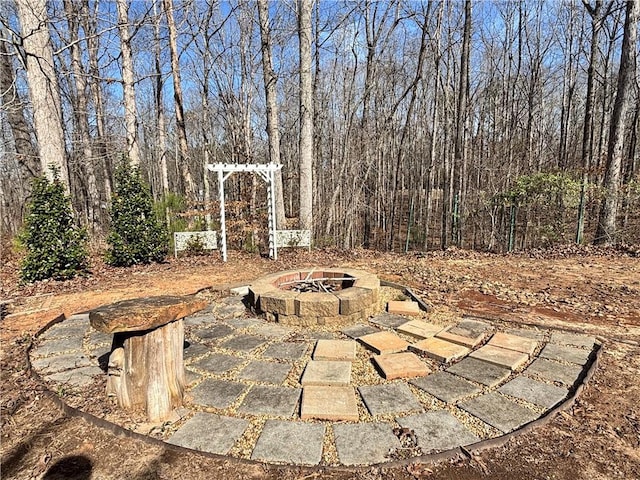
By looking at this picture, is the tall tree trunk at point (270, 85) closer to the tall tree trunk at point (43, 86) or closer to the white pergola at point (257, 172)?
the white pergola at point (257, 172)

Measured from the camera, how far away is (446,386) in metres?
2.35

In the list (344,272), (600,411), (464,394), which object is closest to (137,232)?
(344,272)

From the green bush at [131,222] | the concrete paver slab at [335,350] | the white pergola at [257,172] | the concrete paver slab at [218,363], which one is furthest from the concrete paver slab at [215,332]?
the green bush at [131,222]

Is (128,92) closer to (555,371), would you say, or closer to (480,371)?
(480,371)

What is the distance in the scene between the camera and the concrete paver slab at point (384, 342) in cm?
288

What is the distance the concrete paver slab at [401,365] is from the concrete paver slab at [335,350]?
0.22m

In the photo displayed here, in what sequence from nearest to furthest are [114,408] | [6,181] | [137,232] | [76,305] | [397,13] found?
[114,408] < [76,305] < [137,232] < [397,13] < [6,181]

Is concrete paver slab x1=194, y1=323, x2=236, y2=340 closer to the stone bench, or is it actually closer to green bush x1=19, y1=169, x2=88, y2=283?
the stone bench

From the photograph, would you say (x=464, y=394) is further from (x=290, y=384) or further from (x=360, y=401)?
(x=290, y=384)

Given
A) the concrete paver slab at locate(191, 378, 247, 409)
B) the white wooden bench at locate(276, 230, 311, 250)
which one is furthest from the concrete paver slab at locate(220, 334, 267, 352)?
the white wooden bench at locate(276, 230, 311, 250)

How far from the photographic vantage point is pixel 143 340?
1.99m

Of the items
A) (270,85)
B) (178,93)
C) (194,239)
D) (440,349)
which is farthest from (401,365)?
(178,93)

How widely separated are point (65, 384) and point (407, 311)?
10.4ft

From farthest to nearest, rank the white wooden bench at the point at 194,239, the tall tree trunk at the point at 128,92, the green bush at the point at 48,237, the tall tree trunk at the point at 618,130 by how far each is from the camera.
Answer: the tall tree trunk at the point at 128,92, the white wooden bench at the point at 194,239, the tall tree trunk at the point at 618,130, the green bush at the point at 48,237
